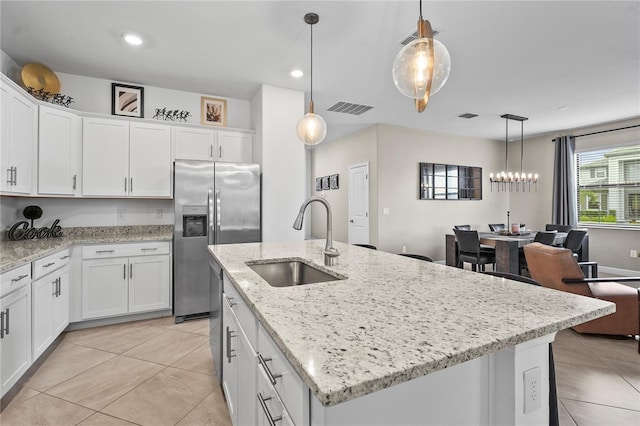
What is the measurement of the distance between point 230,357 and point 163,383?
36.0 inches

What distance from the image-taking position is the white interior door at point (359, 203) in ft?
19.6

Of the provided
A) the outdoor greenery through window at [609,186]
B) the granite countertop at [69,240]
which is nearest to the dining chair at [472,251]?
the outdoor greenery through window at [609,186]

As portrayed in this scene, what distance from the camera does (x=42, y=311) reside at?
2422mm

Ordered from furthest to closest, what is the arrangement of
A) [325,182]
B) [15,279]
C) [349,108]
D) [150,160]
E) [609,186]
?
[325,182] → [609,186] → [349,108] → [150,160] → [15,279]

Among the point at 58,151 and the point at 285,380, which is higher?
the point at 58,151

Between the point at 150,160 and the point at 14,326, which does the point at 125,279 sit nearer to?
the point at 14,326

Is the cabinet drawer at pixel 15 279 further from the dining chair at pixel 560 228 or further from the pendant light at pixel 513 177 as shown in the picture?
the dining chair at pixel 560 228

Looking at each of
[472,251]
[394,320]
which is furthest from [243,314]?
[472,251]

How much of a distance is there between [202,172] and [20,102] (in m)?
1.56

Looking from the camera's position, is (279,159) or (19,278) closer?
(19,278)

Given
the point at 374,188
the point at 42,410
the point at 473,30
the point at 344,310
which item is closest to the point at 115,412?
the point at 42,410

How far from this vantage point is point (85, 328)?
317cm

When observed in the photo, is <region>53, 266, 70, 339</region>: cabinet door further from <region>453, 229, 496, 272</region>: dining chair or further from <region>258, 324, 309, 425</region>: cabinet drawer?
<region>453, 229, 496, 272</region>: dining chair

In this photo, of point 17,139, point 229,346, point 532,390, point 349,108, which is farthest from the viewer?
point 349,108
